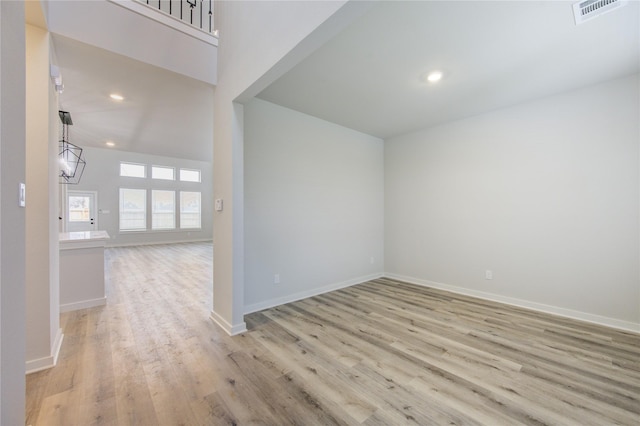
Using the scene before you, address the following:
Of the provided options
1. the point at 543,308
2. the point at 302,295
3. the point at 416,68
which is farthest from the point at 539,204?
the point at 302,295

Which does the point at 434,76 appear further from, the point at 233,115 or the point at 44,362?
the point at 44,362

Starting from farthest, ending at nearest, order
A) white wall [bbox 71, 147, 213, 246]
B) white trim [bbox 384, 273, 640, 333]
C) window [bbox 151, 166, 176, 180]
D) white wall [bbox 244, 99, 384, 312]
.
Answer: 1. window [bbox 151, 166, 176, 180]
2. white wall [bbox 71, 147, 213, 246]
3. white wall [bbox 244, 99, 384, 312]
4. white trim [bbox 384, 273, 640, 333]

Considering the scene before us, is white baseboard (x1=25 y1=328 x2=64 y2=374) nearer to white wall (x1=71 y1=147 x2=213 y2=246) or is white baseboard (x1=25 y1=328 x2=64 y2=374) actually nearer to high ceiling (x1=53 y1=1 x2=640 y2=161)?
high ceiling (x1=53 y1=1 x2=640 y2=161)

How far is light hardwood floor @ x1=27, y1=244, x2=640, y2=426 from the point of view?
1613 millimetres

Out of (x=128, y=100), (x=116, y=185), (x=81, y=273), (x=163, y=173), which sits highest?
(x=128, y=100)

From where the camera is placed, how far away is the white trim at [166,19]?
7.96 ft

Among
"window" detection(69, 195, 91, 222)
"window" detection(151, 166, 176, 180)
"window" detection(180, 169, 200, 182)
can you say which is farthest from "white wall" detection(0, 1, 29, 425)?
"window" detection(180, 169, 200, 182)

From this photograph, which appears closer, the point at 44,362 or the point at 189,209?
the point at 44,362

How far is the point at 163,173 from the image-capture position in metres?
9.48

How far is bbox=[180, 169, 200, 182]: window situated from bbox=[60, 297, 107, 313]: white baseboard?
7294 millimetres

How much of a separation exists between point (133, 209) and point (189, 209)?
5.95 feet

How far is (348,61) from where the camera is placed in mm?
2494

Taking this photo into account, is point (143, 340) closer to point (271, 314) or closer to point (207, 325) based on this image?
point (207, 325)

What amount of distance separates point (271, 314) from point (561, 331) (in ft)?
10.5
